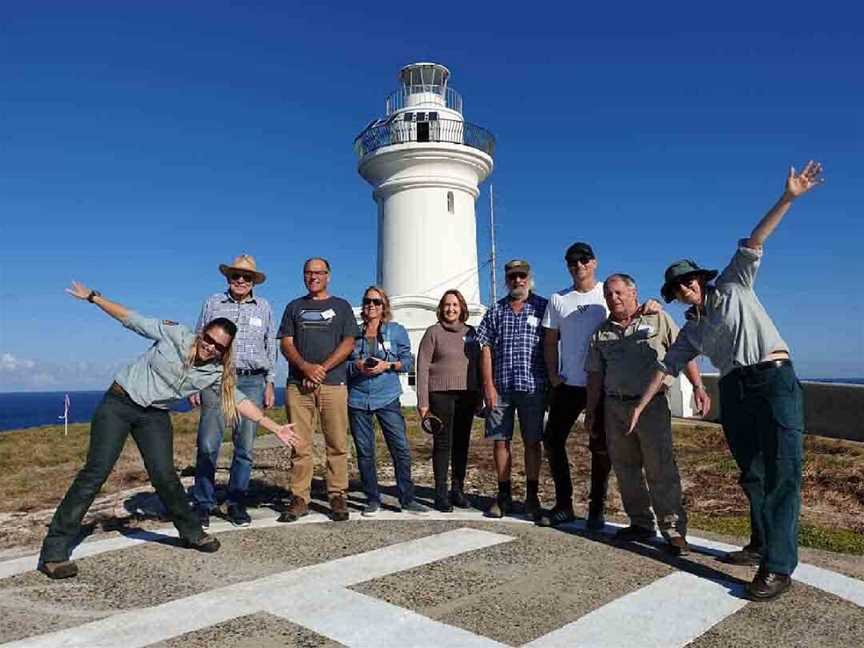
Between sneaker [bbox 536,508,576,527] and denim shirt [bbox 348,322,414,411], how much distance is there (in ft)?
5.18

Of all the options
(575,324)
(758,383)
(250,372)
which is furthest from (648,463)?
(250,372)

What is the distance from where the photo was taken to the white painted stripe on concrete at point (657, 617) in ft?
9.95

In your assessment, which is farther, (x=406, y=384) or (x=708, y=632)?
(x=406, y=384)

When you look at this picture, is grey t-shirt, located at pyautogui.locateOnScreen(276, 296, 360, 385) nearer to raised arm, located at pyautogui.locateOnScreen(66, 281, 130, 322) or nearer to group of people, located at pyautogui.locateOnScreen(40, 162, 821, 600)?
group of people, located at pyautogui.locateOnScreen(40, 162, 821, 600)

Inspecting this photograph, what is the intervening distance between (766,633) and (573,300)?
2.70m

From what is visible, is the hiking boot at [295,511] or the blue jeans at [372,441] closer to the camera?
the hiking boot at [295,511]

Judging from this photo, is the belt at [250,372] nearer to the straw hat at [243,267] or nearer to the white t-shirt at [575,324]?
the straw hat at [243,267]

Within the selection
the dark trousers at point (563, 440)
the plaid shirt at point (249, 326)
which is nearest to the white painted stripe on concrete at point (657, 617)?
the dark trousers at point (563, 440)

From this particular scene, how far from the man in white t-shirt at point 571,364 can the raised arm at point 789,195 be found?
1.66 m

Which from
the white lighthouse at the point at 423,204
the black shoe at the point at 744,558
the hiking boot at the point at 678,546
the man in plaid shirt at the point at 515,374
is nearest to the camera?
the black shoe at the point at 744,558

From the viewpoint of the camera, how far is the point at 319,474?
25.0ft

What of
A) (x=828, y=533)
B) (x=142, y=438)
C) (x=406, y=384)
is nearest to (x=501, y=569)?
(x=142, y=438)

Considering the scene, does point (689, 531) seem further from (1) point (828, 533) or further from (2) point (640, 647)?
(2) point (640, 647)

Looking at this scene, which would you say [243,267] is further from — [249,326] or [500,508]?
[500,508]
